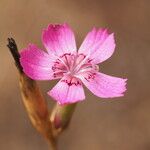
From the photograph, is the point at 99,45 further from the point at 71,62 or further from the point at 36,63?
the point at 36,63

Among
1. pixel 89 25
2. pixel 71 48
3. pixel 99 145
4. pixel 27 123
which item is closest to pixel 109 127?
pixel 99 145

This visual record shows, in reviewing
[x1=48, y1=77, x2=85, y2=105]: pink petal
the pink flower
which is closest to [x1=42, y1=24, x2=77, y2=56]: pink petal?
the pink flower

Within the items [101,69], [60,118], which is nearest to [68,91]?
[60,118]

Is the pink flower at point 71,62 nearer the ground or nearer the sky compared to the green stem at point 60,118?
nearer the sky

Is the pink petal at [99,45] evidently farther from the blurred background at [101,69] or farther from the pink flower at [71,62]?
the blurred background at [101,69]

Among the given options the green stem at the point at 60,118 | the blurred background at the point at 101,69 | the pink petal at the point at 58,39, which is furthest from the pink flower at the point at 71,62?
the blurred background at the point at 101,69
